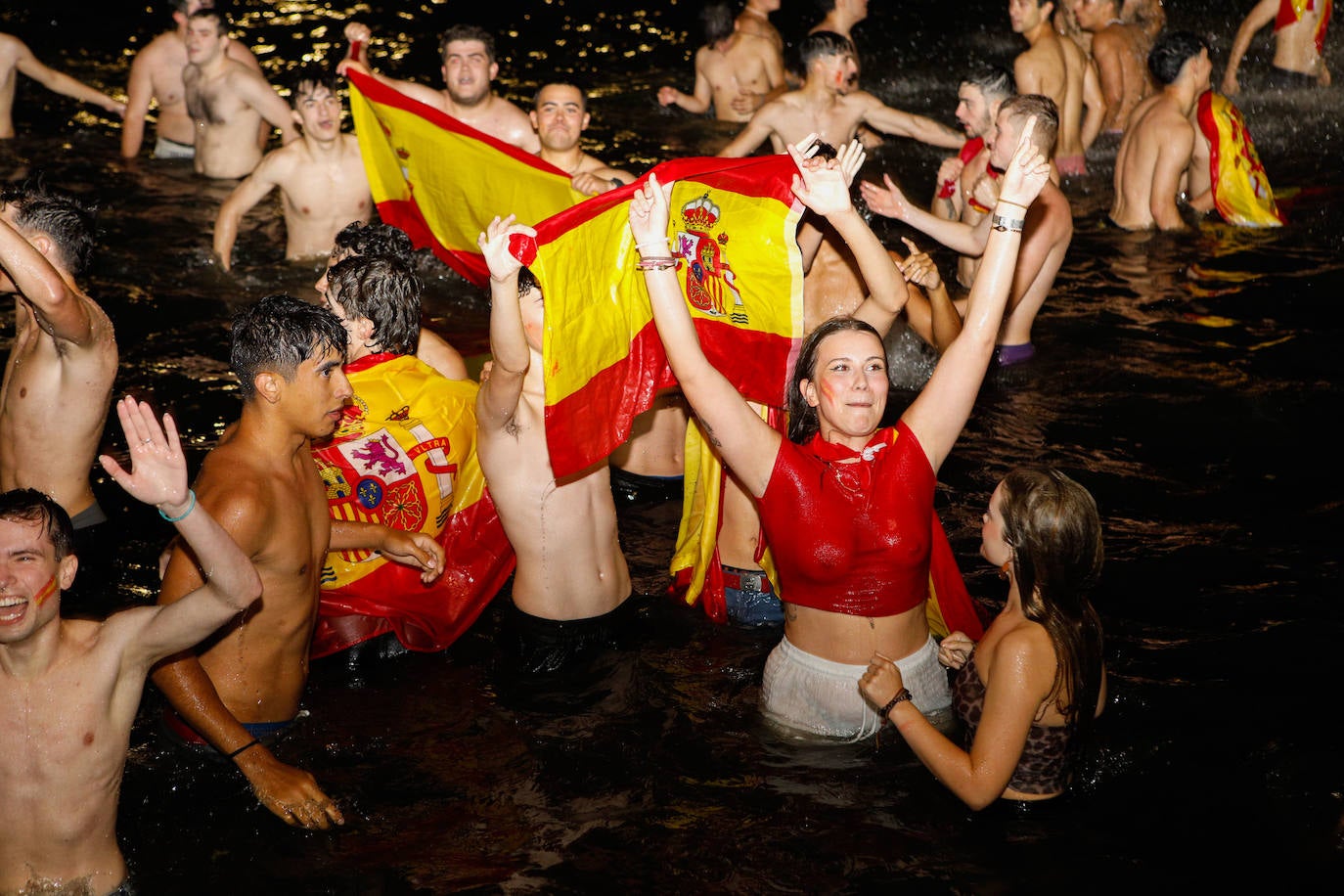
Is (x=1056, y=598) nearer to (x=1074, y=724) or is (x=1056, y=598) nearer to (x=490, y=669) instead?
(x=1074, y=724)

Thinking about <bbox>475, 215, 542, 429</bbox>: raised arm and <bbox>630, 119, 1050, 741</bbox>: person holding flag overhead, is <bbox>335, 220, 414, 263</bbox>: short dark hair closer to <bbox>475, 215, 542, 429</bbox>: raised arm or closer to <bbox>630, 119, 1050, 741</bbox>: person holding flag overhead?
<bbox>475, 215, 542, 429</bbox>: raised arm

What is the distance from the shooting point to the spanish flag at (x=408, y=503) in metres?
4.70

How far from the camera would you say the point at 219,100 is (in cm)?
1030

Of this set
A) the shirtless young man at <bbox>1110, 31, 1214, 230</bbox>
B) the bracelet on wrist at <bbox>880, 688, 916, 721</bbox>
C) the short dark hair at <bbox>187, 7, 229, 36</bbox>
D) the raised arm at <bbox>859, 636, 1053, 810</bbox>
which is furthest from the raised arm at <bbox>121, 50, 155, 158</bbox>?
the raised arm at <bbox>859, 636, 1053, 810</bbox>

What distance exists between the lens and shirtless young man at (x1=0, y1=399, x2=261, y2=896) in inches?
129

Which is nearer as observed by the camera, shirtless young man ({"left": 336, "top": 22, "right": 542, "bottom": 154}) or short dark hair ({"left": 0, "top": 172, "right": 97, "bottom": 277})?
short dark hair ({"left": 0, "top": 172, "right": 97, "bottom": 277})

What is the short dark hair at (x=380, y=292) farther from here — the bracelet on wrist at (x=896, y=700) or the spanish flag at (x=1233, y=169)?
the spanish flag at (x=1233, y=169)

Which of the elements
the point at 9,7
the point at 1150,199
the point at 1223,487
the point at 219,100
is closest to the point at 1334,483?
the point at 1223,487

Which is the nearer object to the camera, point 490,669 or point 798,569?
point 798,569

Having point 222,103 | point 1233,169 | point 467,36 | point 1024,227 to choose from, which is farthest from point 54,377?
point 1233,169

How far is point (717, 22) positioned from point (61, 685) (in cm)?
964

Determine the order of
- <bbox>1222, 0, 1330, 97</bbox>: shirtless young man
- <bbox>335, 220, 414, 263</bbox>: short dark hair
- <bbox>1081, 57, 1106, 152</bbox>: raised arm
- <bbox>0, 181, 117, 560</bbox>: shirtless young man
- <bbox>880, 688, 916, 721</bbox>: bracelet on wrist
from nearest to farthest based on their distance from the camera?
1. <bbox>880, 688, 916, 721</bbox>: bracelet on wrist
2. <bbox>0, 181, 117, 560</bbox>: shirtless young man
3. <bbox>335, 220, 414, 263</bbox>: short dark hair
4. <bbox>1081, 57, 1106, 152</bbox>: raised arm
5. <bbox>1222, 0, 1330, 97</bbox>: shirtless young man

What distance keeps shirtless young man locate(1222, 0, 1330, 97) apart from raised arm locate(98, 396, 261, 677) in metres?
11.0

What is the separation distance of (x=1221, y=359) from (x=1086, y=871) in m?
4.85
